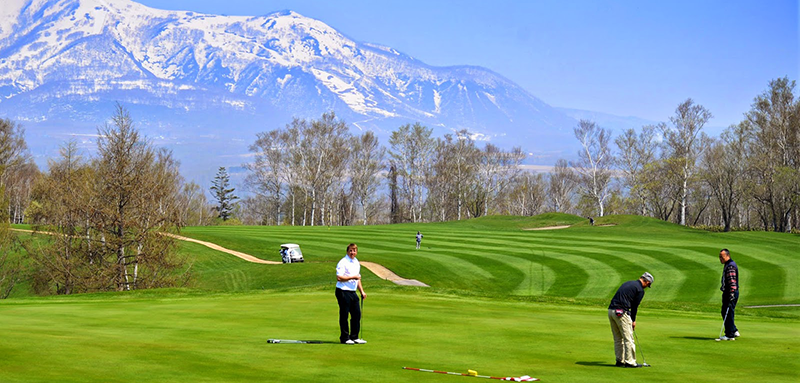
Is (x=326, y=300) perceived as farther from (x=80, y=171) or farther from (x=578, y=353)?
(x=80, y=171)

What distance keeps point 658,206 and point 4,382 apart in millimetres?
115493

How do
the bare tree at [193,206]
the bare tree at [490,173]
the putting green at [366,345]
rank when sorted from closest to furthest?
the putting green at [366,345] → the bare tree at [490,173] → the bare tree at [193,206]

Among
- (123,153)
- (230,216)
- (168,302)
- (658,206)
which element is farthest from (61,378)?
(230,216)

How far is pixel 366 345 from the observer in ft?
58.9

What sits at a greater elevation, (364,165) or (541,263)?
(364,165)

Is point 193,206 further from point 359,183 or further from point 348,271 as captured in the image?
point 348,271

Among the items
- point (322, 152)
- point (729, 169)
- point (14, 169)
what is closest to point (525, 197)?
point (322, 152)

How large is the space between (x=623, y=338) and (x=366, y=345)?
5711 mm

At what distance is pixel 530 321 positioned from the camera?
24.0m

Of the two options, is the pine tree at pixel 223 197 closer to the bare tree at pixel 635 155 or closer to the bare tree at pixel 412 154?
the bare tree at pixel 412 154

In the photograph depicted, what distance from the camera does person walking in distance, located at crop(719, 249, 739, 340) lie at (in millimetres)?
20328

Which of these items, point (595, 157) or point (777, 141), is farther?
point (595, 157)

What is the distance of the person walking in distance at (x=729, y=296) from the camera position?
20.3 m

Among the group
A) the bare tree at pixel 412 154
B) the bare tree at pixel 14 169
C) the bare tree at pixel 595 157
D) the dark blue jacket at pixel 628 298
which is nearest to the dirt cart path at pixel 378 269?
the dark blue jacket at pixel 628 298
